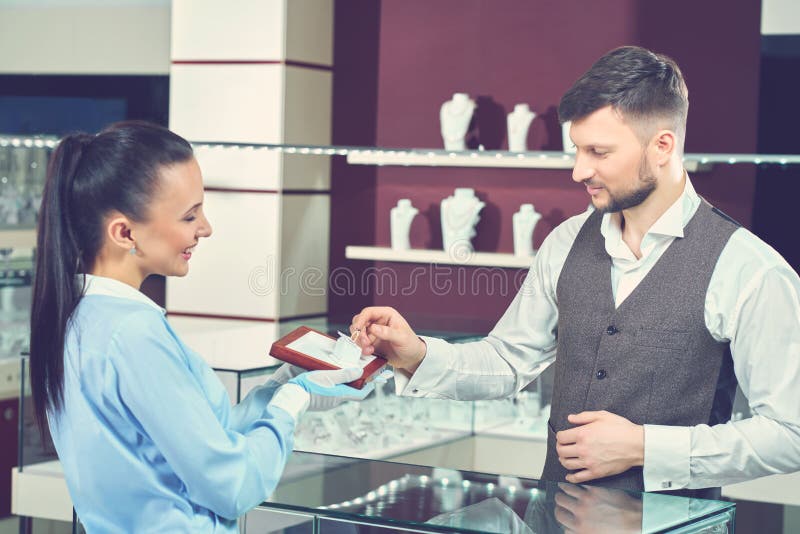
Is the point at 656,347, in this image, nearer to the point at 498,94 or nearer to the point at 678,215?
the point at 678,215

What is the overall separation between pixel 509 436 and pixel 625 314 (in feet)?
6.86

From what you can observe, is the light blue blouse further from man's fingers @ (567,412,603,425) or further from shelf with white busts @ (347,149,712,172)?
shelf with white busts @ (347,149,712,172)

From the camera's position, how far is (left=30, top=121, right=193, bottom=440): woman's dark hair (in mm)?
1490

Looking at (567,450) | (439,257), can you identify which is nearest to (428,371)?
(567,450)

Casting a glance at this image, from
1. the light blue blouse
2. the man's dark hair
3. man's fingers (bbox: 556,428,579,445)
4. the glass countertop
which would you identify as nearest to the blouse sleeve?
the light blue blouse

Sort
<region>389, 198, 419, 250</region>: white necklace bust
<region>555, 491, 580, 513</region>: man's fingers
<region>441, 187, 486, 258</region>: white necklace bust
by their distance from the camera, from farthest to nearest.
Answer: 1. <region>389, 198, 419, 250</region>: white necklace bust
2. <region>441, 187, 486, 258</region>: white necklace bust
3. <region>555, 491, 580, 513</region>: man's fingers

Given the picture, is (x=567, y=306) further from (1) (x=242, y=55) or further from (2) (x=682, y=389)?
(1) (x=242, y=55)

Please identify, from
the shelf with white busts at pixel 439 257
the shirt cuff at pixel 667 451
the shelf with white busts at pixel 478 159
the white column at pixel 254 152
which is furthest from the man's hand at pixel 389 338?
the white column at pixel 254 152

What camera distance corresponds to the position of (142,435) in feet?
4.75

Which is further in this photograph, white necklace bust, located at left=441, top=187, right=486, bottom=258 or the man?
white necklace bust, located at left=441, top=187, right=486, bottom=258

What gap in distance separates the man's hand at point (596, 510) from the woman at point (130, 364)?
0.40 m

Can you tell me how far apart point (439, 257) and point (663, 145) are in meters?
3.04

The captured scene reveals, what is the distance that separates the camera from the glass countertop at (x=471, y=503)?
157 cm

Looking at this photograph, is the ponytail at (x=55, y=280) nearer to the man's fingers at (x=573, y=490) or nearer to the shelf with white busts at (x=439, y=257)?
the man's fingers at (x=573, y=490)
